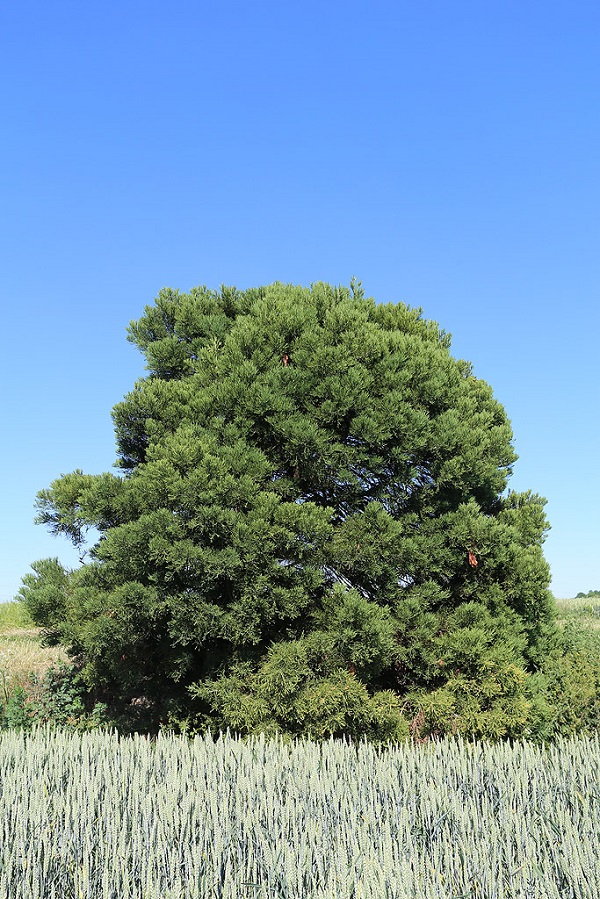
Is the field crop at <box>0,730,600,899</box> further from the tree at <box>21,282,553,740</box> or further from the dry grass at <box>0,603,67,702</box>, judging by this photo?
the dry grass at <box>0,603,67,702</box>

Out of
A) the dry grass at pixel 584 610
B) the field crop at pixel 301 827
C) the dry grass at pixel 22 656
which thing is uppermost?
the dry grass at pixel 584 610

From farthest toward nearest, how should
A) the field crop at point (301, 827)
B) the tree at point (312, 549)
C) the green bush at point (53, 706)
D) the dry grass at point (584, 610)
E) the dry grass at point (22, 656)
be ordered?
the dry grass at point (584, 610) → the dry grass at point (22, 656) → the green bush at point (53, 706) → the tree at point (312, 549) → the field crop at point (301, 827)

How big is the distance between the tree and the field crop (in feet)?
6.55

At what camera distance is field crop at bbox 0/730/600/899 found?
3748 millimetres

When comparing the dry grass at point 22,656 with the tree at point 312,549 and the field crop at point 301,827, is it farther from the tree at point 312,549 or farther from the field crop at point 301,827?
the field crop at point 301,827

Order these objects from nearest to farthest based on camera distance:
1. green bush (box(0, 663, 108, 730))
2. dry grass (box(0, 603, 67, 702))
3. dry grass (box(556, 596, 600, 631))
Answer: green bush (box(0, 663, 108, 730)) < dry grass (box(0, 603, 67, 702)) < dry grass (box(556, 596, 600, 631))

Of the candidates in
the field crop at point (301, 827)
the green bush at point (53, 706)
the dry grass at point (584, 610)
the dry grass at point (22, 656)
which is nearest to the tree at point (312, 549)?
the green bush at point (53, 706)

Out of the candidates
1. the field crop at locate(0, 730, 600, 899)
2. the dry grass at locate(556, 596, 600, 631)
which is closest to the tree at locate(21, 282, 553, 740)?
the field crop at locate(0, 730, 600, 899)

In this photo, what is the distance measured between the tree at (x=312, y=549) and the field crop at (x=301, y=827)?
2.00m

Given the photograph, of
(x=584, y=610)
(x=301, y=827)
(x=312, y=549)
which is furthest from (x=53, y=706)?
(x=584, y=610)

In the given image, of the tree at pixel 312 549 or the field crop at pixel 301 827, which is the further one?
the tree at pixel 312 549

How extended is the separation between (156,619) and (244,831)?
14.8ft

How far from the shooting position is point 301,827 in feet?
14.6

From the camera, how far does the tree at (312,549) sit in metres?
7.78
